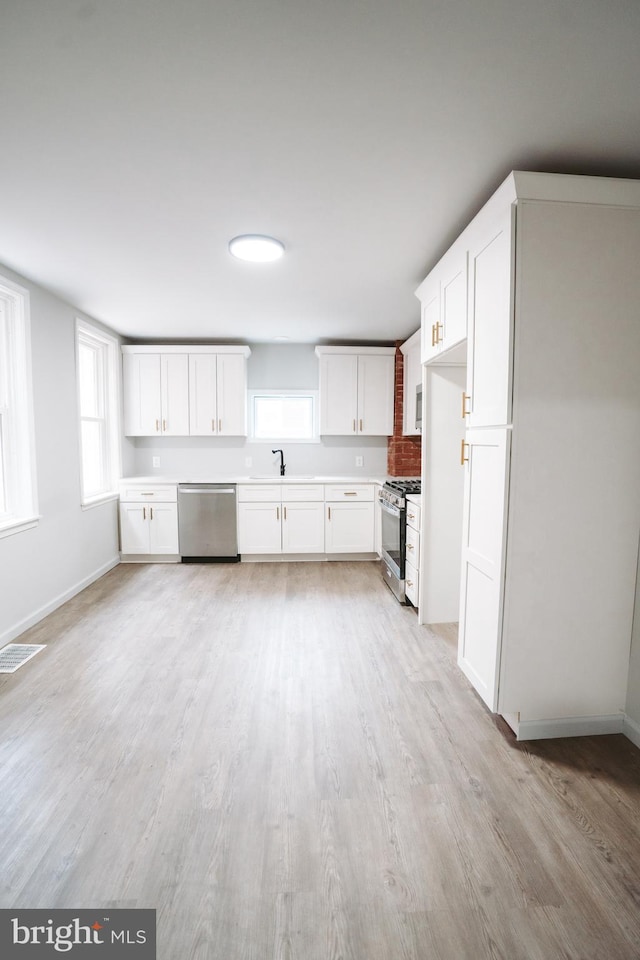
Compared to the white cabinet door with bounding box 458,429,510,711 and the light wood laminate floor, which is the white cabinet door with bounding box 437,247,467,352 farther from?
the light wood laminate floor

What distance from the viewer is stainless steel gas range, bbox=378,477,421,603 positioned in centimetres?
356

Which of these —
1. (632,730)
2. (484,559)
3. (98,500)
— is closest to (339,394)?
(98,500)

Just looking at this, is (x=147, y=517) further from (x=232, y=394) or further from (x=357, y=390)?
(x=357, y=390)

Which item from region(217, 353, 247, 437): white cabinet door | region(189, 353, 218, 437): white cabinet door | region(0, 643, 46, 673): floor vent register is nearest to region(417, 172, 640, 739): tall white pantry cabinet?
region(0, 643, 46, 673): floor vent register

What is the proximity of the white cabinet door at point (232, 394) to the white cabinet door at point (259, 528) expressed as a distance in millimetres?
899

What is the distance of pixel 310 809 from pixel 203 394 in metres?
4.19

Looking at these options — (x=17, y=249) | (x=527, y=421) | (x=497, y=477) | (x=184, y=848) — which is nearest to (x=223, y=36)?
(x=527, y=421)

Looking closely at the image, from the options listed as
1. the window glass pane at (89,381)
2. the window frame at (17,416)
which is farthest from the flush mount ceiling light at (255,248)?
the window glass pane at (89,381)

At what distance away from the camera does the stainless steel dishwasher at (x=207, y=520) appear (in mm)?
4699

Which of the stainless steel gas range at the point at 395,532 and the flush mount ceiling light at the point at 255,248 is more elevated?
the flush mount ceiling light at the point at 255,248

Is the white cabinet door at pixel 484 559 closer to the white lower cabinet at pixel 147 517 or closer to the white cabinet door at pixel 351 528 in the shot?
the white cabinet door at pixel 351 528

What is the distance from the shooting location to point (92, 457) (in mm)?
4492

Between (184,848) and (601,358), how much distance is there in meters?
2.41

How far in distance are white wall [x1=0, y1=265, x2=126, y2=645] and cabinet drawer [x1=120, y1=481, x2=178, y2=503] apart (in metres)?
0.61
